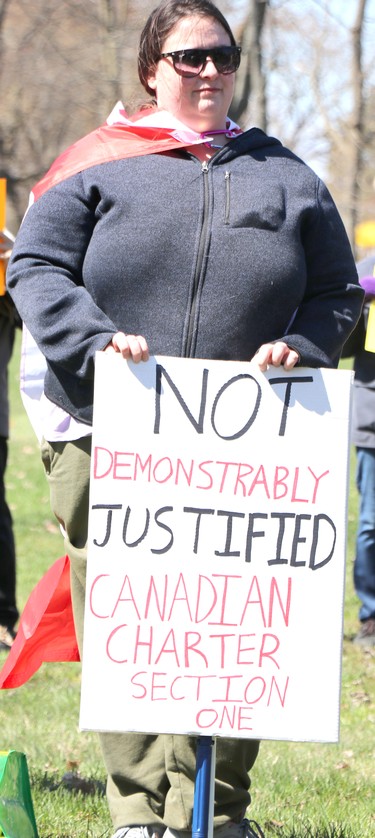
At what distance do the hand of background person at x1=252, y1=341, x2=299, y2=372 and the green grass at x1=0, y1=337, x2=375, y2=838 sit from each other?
1.43 metres

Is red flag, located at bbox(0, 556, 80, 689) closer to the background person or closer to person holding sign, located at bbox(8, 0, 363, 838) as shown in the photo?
person holding sign, located at bbox(8, 0, 363, 838)

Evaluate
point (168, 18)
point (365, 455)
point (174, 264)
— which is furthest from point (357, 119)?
point (174, 264)

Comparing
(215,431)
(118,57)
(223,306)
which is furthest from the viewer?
(118,57)

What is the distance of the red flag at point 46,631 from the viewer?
360 centimetres

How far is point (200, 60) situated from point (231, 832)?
6.39 ft

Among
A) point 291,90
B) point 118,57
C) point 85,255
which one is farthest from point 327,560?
point 291,90

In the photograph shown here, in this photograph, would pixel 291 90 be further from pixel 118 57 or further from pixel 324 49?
pixel 118 57

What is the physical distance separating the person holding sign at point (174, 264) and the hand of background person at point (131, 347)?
4 centimetres

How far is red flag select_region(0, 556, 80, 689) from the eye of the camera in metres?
3.60

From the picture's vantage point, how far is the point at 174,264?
312 centimetres

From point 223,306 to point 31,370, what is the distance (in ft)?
2.15

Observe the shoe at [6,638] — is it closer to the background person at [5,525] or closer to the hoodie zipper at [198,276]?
the background person at [5,525]

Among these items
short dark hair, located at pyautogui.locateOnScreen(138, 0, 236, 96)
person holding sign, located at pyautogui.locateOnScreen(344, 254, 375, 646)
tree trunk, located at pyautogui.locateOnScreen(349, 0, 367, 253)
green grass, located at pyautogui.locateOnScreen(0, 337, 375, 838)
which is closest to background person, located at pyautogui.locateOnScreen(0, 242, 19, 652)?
green grass, located at pyautogui.locateOnScreen(0, 337, 375, 838)

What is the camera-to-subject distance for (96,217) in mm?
3242
